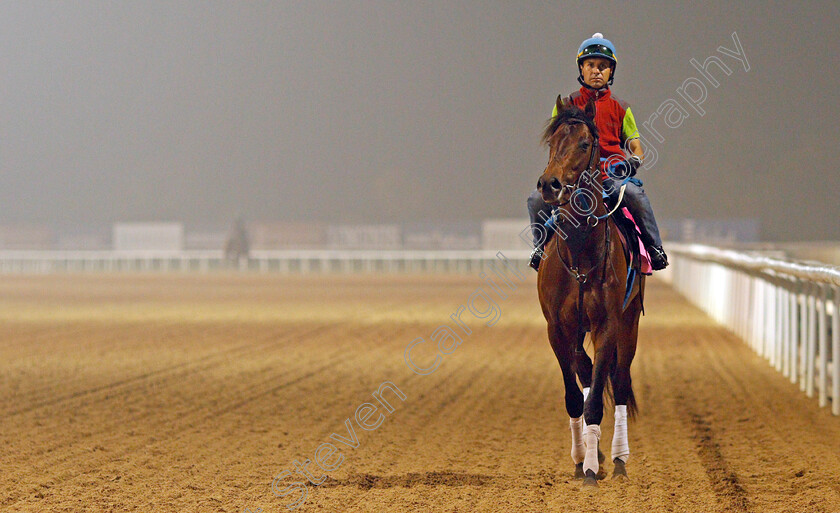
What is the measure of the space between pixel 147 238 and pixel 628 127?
1733 inches

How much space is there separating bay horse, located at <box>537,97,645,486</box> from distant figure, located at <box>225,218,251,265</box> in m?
38.1

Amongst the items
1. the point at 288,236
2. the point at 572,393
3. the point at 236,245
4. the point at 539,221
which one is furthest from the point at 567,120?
the point at 288,236

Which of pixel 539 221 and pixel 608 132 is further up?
pixel 608 132

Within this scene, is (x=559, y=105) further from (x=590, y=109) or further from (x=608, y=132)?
(x=608, y=132)

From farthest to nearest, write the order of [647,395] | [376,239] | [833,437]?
[376,239] → [647,395] → [833,437]

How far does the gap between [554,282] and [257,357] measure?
7256 millimetres

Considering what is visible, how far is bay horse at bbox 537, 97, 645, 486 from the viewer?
5.45m

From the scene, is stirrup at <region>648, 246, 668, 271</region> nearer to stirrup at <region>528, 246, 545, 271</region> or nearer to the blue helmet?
stirrup at <region>528, 246, 545, 271</region>

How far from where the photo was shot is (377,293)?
2623 cm

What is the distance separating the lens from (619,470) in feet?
19.6

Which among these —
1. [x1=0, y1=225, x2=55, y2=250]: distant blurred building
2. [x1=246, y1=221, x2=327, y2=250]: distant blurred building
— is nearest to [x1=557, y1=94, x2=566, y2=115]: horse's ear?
[x1=246, y1=221, x2=327, y2=250]: distant blurred building

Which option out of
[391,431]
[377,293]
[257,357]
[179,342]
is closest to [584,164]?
[391,431]

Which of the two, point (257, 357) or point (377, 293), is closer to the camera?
point (257, 357)

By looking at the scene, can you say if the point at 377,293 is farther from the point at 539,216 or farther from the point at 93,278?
the point at 539,216
